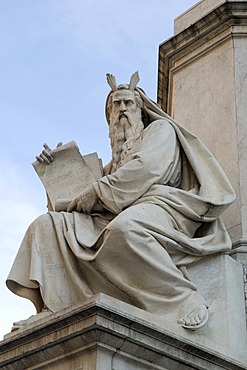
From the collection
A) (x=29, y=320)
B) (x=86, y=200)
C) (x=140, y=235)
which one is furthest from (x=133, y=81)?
(x=29, y=320)

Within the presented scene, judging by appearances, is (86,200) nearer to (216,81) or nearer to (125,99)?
(125,99)

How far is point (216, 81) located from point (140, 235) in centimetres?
298

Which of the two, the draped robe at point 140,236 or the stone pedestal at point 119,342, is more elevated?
the draped robe at point 140,236

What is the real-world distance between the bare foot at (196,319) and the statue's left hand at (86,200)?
1.35 m

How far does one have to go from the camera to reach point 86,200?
6.93 meters

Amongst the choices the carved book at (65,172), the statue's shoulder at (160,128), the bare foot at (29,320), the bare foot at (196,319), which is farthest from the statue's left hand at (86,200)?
the bare foot at (196,319)

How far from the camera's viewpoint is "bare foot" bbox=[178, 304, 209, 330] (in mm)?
6090

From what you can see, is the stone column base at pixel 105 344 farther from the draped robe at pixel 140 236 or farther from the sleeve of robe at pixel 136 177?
the sleeve of robe at pixel 136 177

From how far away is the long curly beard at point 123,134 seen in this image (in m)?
7.53

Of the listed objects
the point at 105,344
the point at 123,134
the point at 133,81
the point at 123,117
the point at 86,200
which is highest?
the point at 133,81

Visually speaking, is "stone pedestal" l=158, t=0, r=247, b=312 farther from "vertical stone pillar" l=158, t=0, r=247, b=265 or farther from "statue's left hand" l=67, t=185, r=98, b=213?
"statue's left hand" l=67, t=185, r=98, b=213

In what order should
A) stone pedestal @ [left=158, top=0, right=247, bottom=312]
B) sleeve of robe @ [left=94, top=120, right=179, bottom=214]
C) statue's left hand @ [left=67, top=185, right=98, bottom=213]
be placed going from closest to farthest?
1. sleeve of robe @ [left=94, top=120, right=179, bottom=214]
2. statue's left hand @ [left=67, top=185, right=98, bottom=213]
3. stone pedestal @ [left=158, top=0, right=247, bottom=312]

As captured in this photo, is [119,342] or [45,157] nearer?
[119,342]

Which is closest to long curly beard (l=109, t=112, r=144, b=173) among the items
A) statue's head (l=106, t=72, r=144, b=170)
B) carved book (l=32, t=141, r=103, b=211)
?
statue's head (l=106, t=72, r=144, b=170)
